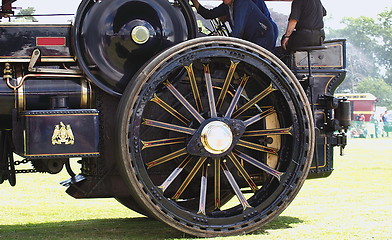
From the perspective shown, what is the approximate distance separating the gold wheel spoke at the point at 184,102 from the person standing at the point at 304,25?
59.4 inches

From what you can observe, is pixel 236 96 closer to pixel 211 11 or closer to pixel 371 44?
pixel 211 11

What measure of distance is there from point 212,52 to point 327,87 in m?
1.64

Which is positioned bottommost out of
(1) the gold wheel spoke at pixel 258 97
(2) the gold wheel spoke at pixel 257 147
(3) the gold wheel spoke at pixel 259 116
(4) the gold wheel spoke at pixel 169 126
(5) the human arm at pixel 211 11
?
(2) the gold wheel spoke at pixel 257 147

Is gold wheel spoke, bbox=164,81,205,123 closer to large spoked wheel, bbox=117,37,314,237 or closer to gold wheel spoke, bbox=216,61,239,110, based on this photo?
large spoked wheel, bbox=117,37,314,237


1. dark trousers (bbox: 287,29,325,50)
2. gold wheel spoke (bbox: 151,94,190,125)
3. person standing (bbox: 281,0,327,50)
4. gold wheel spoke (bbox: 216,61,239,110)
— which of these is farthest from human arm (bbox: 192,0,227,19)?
gold wheel spoke (bbox: 151,94,190,125)

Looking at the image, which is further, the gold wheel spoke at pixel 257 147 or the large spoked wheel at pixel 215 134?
the gold wheel spoke at pixel 257 147

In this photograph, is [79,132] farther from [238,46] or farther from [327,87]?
[327,87]

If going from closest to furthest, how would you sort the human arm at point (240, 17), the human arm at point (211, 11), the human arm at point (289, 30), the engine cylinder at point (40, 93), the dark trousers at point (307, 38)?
the engine cylinder at point (40, 93), the human arm at point (240, 17), the dark trousers at point (307, 38), the human arm at point (289, 30), the human arm at point (211, 11)

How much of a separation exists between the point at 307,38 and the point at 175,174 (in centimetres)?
204

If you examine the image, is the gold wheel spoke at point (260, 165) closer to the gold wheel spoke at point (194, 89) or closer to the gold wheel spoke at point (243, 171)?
the gold wheel spoke at point (243, 171)

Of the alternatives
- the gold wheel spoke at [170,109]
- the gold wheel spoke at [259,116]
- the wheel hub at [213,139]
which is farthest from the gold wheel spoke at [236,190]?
the gold wheel spoke at [170,109]

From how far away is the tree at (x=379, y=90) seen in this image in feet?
261

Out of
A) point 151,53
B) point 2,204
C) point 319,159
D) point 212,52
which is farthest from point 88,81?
point 2,204

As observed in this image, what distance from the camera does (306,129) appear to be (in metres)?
6.67
